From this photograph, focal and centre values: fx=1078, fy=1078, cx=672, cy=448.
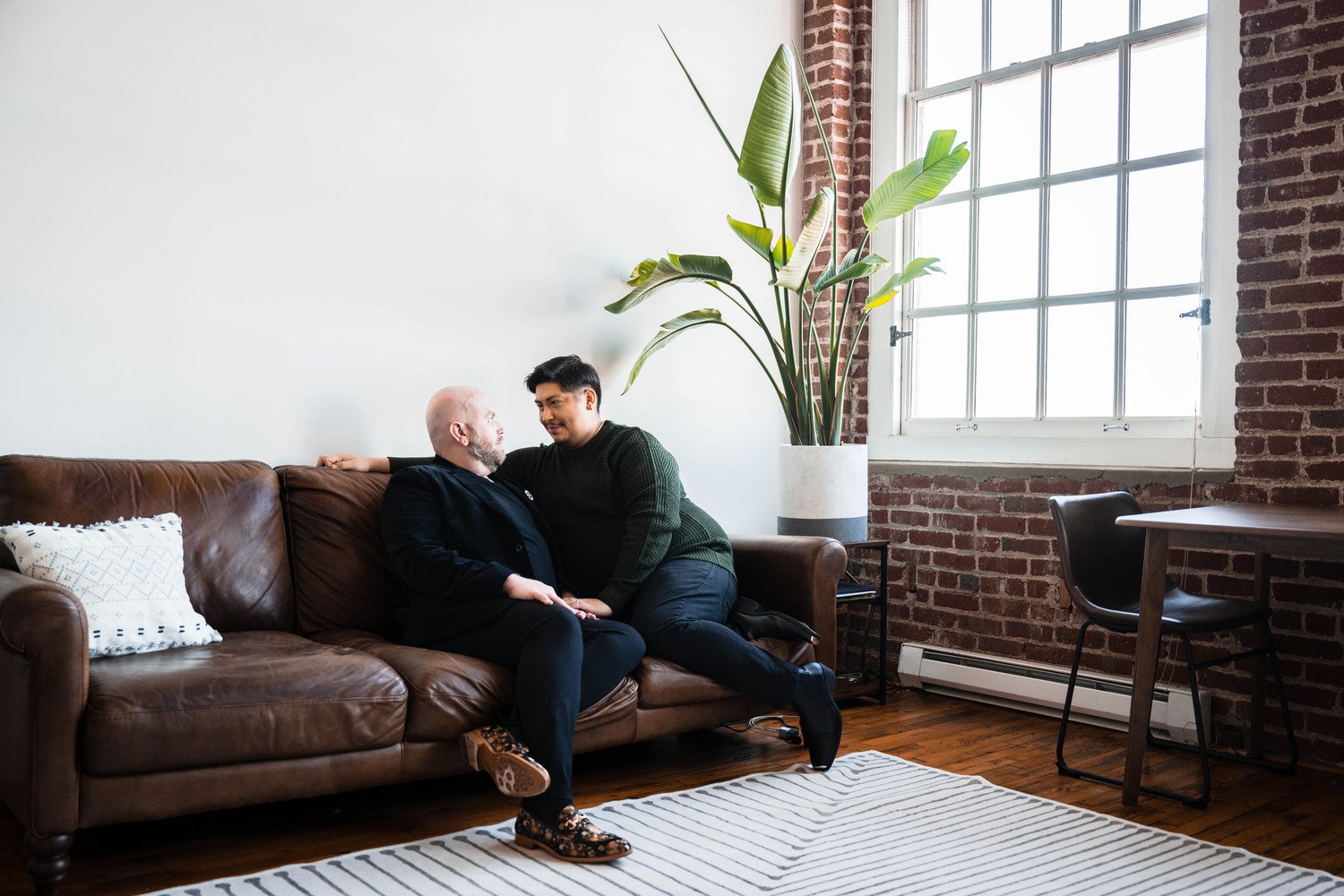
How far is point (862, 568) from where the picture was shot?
182 inches

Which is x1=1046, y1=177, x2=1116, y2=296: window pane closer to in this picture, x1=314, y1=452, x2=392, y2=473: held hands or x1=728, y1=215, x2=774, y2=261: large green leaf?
x1=728, y1=215, x2=774, y2=261: large green leaf

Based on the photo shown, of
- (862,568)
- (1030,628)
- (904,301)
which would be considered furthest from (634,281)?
(1030,628)

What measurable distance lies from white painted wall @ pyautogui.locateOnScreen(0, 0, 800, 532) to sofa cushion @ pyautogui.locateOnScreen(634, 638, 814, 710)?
1.24 m

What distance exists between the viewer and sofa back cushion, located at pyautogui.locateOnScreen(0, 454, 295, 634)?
273 cm

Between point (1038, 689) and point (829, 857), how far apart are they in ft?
5.50

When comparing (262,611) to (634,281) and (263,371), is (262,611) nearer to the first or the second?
(263,371)

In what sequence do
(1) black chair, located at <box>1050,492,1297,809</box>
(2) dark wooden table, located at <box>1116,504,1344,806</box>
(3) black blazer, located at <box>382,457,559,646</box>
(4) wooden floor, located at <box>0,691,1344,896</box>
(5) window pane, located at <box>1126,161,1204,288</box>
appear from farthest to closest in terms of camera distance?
(5) window pane, located at <box>1126,161,1204,288</box> < (1) black chair, located at <box>1050,492,1297,809</box> < (3) black blazer, located at <box>382,457,559,646</box> < (2) dark wooden table, located at <box>1116,504,1344,806</box> < (4) wooden floor, located at <box>0,691,1344,896</box>

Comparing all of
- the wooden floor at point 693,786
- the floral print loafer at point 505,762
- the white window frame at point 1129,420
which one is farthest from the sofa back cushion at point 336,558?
the white window frame at point 1129,420

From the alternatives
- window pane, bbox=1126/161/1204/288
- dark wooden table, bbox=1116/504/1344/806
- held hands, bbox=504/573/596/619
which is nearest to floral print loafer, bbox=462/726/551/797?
held hands, bbox=504/573/596/619

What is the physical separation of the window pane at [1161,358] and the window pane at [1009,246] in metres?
0.45

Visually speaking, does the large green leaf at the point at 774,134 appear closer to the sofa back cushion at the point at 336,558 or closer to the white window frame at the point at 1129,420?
the white window frame at the point at 1129,420

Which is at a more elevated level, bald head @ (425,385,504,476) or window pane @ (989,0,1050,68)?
window pane @ (989,0,1050,68)

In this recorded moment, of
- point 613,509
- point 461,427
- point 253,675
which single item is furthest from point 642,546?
point 253,675

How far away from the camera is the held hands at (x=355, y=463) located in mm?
3336
